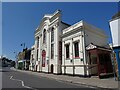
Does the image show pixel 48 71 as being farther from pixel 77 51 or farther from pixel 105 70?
pixel 105 70

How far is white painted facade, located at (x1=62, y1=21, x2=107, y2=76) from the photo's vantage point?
20.2m

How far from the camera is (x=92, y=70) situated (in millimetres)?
20062

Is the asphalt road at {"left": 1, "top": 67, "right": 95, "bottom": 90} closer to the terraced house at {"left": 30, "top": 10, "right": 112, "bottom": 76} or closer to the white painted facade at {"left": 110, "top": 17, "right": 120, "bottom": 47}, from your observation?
the white painted facade at {"left": 110, "top": 17, "right": 120, "bottom": 47}

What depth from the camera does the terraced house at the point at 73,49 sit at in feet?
65.0

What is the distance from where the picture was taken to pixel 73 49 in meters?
22.6

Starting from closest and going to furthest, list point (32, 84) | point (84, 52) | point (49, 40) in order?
point (32, 84) < point (84, 52) < point (49, 40)

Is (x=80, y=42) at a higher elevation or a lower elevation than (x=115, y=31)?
lower

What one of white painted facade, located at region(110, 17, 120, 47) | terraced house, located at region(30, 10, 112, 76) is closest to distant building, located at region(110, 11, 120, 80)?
white painted facade, located at region(110, 17, 120, 47)

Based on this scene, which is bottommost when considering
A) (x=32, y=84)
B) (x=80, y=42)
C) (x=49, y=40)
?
(x=32, y=84)

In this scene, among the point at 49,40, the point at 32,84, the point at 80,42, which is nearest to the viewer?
the point at 32,84

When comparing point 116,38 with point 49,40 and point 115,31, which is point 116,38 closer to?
point 115,31

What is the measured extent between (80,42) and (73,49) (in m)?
2.06

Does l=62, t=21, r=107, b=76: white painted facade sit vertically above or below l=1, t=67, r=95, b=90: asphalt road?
above

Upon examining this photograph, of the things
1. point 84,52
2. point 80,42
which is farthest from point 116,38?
point 80,42
